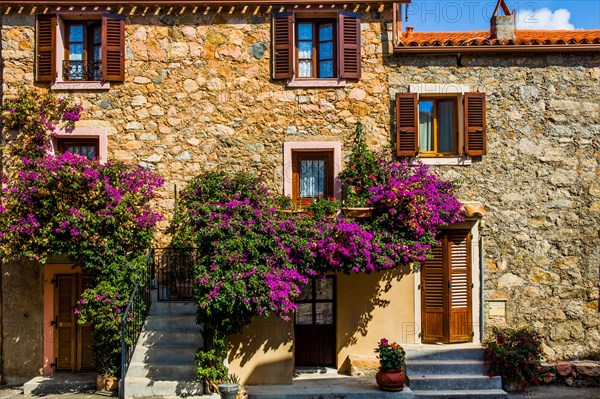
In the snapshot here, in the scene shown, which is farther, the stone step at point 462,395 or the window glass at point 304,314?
the window glass at point 304,314

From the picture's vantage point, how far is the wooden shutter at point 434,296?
12352mm

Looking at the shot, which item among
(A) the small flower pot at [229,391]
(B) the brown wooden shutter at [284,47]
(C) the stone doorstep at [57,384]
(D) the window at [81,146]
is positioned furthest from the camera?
(D) the window at [81,146]

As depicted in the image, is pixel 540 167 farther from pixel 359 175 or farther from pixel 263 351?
pixel 263 351

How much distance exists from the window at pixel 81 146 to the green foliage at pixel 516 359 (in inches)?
342

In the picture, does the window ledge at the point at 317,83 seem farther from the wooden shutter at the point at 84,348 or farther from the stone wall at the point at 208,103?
the wooden shutter at the point at 84,348

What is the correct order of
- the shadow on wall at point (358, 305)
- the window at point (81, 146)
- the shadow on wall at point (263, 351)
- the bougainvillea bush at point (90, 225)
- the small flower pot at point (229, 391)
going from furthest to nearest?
1. the window at point (81, 146)
2. the shadow on wall at point (358, 305)
3. the shadow on wall at point (263, 351)
4. the bougainvillea bush at point (90, 225)
5. the small flower pot at point (229, 391)

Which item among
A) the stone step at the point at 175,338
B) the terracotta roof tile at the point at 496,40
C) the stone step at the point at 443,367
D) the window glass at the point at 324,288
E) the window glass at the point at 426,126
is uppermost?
the terracotta roof tile at the point at 496,40

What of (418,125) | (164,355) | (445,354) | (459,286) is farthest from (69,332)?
(418,125)

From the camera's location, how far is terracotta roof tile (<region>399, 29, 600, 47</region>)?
12.5 metres

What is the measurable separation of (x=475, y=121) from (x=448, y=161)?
0.94m

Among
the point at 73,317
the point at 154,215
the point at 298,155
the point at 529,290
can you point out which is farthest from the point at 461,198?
the point at 73,317

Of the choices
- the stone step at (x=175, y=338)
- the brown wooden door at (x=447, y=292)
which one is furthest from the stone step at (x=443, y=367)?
the stone step at (x=175, y=338)

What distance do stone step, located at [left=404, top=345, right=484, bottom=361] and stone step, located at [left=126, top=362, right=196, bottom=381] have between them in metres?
4.09

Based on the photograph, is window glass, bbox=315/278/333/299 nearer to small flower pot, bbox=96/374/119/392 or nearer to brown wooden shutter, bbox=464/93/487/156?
brown wooden shutter, bbox=464/93/487/156
